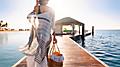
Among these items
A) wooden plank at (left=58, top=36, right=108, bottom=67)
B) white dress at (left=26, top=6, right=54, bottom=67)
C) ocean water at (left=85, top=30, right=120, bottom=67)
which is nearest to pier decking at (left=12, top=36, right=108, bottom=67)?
wooden plank at (left=58, top=36, right=108, bottom=67)

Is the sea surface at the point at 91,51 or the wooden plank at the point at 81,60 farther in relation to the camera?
the sea surface at the point at 91,51

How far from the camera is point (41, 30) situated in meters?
4.03

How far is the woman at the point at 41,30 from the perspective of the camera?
159 inches

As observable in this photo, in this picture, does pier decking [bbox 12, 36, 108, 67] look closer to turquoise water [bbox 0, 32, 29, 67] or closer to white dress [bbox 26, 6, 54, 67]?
white dress [bbox 26, 6, 54, 67]

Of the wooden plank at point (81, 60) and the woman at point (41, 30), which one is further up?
the woman at point (41, 30)

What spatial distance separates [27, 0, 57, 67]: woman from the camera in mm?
4043

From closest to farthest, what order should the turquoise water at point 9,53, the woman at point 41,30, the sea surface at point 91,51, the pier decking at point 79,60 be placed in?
the woman at point 41,30
the pier decking at point 79,60
the turquoise water at point 9,53
the sea surface at point 91,51

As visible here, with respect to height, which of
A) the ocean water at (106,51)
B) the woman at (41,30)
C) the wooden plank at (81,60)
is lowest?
the ocean water at (106,51)

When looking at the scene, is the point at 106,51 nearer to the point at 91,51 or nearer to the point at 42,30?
the point at 91,51

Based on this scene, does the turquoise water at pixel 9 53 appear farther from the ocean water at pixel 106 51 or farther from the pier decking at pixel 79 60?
the ocean water at pixel 106 51

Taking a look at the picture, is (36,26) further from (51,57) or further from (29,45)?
(51,57)

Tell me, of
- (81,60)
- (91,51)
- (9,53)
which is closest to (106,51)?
(91,51)

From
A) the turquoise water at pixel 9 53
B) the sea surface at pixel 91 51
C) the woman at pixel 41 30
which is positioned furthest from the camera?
the sea surface at pixel 91 51

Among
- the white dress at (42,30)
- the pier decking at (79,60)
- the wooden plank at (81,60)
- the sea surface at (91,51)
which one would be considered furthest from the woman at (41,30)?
the sea surface at (91,51)
